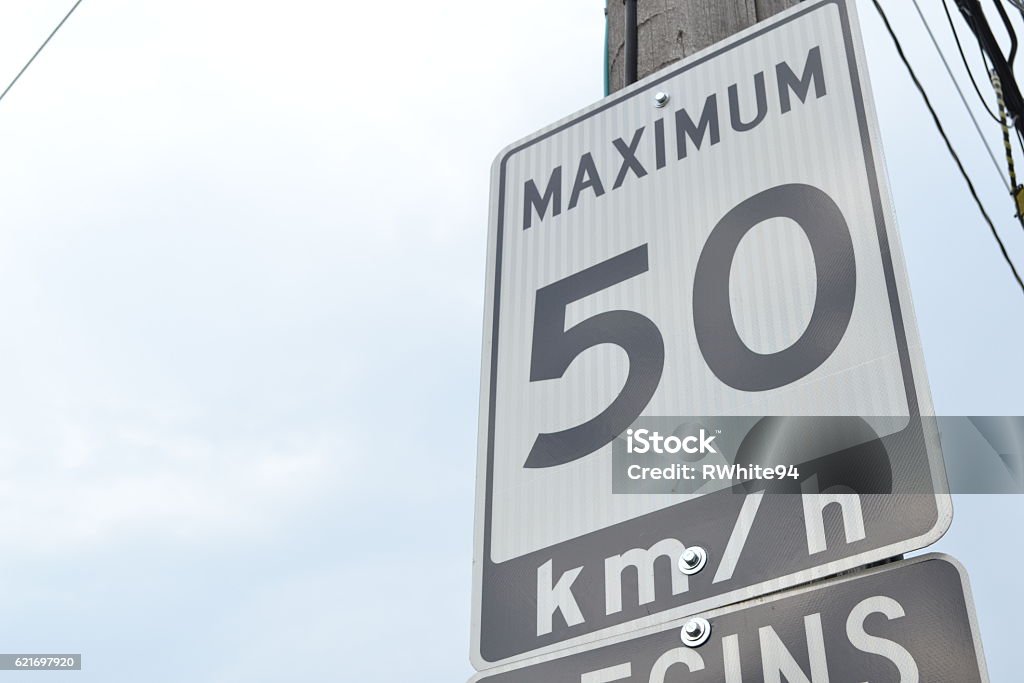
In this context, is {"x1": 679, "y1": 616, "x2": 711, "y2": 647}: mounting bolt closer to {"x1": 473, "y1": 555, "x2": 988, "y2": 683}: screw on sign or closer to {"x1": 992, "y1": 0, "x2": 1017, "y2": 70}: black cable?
{"x1": 473, "y1": 555, "x2": 988, "y2": 683}: screw on sign

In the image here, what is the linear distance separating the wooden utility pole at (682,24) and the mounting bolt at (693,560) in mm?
1053

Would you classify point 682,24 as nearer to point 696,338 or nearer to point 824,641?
point 696,338

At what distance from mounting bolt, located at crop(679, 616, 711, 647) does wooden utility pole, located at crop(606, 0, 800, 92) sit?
3.71 feet

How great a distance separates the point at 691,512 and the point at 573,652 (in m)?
0.20

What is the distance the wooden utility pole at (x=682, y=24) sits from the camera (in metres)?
1.82

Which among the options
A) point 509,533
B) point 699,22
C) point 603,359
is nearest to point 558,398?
point 603,359

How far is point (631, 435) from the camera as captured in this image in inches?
47.1

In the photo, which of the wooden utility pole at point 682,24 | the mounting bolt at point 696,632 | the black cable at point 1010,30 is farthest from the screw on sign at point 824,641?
the black cable at point 1010,30

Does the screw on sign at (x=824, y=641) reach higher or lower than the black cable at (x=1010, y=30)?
lower

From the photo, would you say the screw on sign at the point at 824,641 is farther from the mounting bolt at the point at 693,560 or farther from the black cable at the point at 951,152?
the black cable at the point at 951,152

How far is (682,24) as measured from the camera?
1841mm

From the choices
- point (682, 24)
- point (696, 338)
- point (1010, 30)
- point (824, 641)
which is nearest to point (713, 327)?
point (696, 338)

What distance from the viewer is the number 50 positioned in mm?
1124

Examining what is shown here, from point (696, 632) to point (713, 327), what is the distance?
1.25 ft
